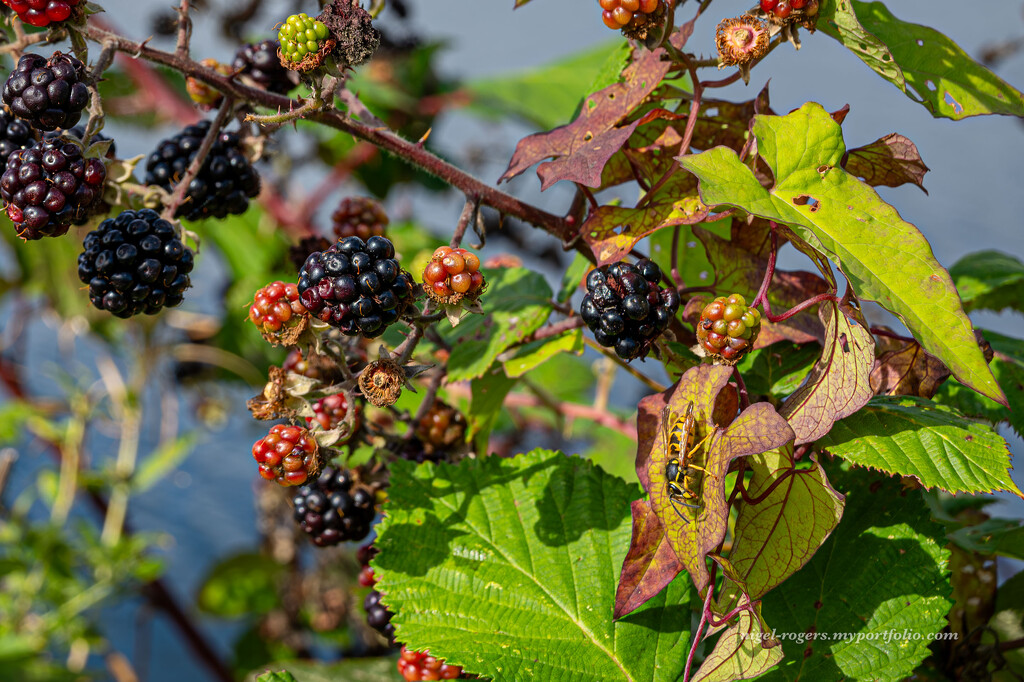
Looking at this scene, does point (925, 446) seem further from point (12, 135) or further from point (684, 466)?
point (12, 135)

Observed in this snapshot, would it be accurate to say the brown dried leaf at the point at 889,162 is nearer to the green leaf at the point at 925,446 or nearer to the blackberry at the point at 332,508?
the green leaf at the point at 925,446

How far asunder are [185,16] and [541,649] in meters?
0.72

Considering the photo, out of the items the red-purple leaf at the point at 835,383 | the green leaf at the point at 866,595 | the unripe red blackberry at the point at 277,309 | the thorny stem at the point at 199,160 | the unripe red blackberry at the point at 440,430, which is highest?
the thorny stem at the point at 199,160

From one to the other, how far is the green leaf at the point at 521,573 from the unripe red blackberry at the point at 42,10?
527mm

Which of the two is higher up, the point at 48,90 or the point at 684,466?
the point at 48,90

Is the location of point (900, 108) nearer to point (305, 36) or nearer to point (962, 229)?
point (962, 229)

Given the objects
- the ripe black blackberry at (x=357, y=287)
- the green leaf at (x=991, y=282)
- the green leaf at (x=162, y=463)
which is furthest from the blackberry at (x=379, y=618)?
the green leaf at (x=162, y=463)

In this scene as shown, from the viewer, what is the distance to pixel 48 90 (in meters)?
0.66

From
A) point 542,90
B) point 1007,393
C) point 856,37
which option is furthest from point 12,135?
point 542,90

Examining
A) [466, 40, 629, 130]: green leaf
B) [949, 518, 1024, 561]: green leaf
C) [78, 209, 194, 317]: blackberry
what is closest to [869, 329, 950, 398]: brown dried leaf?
[949, 518, 1024, 561]: green leaf

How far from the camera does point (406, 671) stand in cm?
85

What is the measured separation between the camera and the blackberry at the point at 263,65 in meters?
0.82

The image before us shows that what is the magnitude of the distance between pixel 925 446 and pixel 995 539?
30 centimetres

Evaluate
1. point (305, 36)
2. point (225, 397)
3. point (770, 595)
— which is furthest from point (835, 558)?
point (225, 397)
